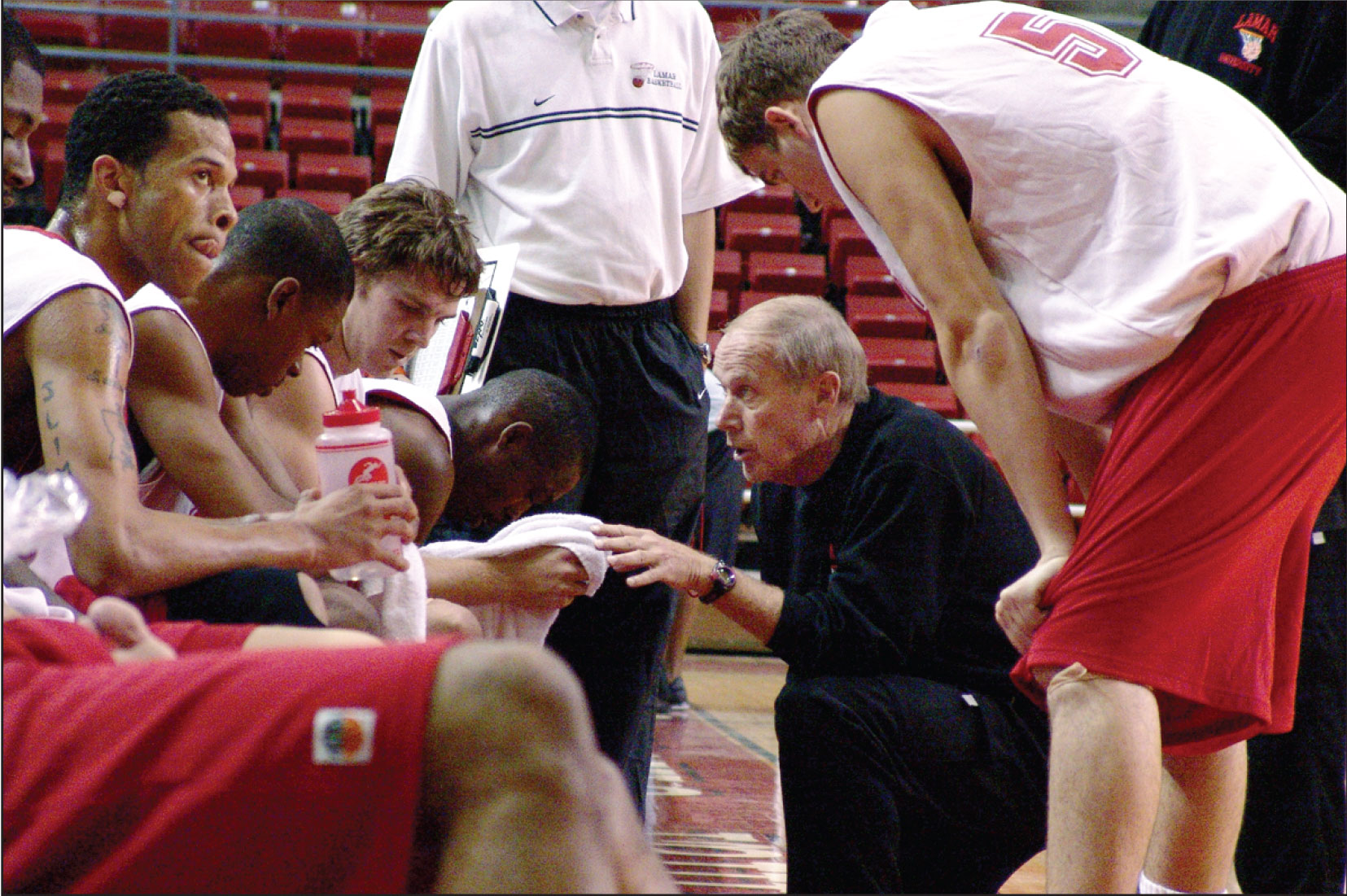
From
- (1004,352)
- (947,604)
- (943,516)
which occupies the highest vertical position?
(1004,352)

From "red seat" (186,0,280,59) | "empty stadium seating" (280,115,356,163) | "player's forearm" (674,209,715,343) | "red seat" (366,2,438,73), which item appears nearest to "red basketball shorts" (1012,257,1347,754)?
"player's forearm" (674,209,715,343)

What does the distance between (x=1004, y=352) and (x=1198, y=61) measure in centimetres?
124

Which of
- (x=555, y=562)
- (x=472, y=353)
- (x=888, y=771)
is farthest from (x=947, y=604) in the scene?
(x=472, y=353)

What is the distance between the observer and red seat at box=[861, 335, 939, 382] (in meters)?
6.61

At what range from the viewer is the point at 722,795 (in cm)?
297

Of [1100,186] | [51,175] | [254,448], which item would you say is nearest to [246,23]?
[51,175]

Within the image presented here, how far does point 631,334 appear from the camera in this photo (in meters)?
2.62

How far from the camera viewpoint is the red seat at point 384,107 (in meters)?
8.34

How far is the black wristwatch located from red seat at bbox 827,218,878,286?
581 centimetres

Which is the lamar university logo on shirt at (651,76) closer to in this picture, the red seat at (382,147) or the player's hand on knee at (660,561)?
the player's hand on knee at (660,561)

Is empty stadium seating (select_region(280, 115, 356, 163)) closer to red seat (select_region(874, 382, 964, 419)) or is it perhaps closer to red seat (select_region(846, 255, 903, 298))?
red seat (select_region(846, 255, 903, 298))

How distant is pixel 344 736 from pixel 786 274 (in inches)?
262

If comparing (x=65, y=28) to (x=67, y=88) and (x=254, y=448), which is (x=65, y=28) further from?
(x=254, y=448)

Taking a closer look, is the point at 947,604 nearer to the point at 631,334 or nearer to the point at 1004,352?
the point at 1004,352
